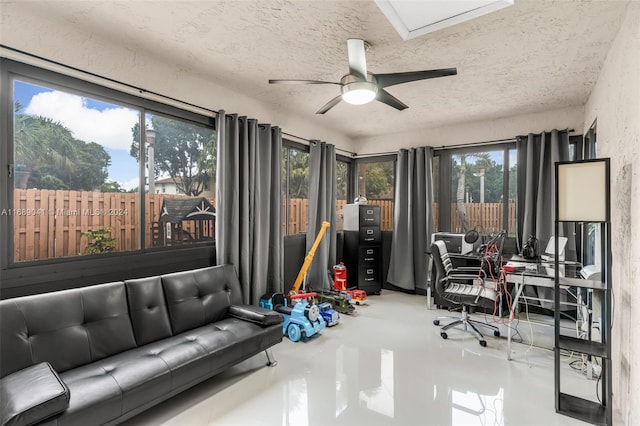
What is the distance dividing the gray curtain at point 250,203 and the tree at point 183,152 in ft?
0.82

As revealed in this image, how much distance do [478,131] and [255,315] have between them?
12.9 feet

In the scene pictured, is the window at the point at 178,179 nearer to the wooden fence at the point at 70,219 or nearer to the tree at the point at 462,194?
the wooden fence at the point at 70,219

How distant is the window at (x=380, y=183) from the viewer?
536 centimetres

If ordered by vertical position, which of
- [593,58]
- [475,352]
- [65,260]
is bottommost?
[475,352]

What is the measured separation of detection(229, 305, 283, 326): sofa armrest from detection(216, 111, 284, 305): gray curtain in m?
0.54

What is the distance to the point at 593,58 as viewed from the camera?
2.62 m

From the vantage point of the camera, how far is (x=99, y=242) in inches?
98.0

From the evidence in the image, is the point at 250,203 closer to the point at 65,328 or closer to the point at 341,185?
the point at 65,328

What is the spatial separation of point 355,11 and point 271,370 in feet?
8.84

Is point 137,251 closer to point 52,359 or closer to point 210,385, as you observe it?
point 52,359

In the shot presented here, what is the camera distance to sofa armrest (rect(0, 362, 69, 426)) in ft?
4.43

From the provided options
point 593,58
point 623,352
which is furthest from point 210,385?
point 593,58

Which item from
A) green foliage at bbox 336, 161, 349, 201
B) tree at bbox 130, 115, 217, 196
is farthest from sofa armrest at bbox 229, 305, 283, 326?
green foliage at bbox 336, 161, 349, 201

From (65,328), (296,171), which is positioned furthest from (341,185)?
(65,328)
